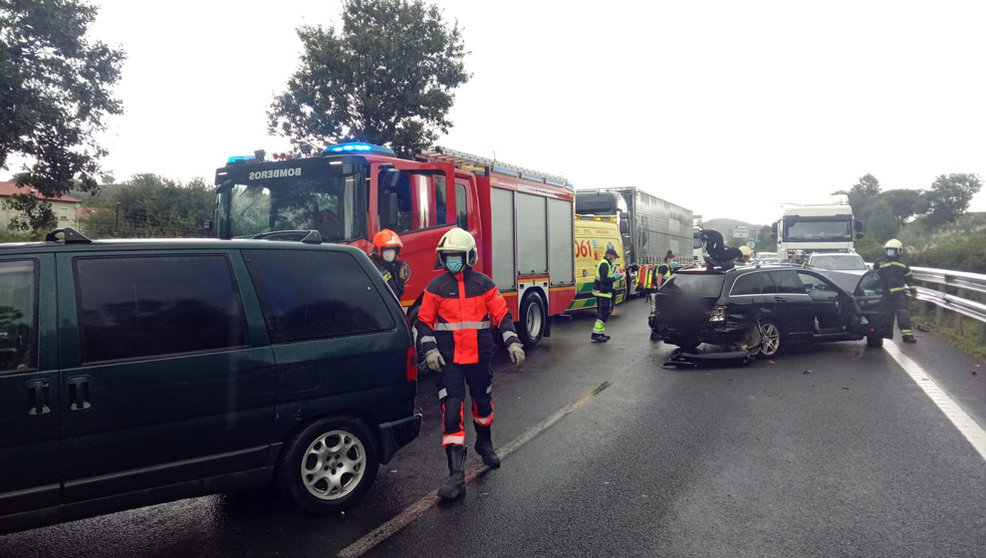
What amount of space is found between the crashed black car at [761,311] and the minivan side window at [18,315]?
833 centimetres

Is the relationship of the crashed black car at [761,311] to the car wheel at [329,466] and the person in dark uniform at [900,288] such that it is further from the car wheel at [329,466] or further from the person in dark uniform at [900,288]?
the car wheel at [329,466]

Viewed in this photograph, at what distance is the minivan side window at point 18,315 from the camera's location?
3260 millimetres

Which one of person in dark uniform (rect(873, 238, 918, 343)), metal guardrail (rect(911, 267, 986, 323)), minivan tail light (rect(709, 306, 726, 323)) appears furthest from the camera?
person in dark uniform (rect(873, 238, 918, 343))

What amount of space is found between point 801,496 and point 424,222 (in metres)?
5.72

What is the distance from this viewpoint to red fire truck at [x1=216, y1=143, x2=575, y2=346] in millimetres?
8242

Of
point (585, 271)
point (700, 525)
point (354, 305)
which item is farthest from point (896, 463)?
point (585, 271)

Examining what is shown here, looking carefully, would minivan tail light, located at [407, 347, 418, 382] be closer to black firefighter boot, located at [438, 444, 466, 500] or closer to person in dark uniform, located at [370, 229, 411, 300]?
black firefighter boot, located at [438, 444, 466, 500]

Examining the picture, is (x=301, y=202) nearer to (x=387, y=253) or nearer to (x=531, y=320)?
(x=387, y=253)

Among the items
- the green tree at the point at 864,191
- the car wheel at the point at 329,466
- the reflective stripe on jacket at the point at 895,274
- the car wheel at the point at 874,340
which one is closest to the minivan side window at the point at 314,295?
the car wheel at the point at 329,466

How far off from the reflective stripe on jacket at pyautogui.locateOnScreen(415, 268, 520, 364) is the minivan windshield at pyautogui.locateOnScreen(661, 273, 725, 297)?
18.7ft

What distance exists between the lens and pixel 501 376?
9.30 meters

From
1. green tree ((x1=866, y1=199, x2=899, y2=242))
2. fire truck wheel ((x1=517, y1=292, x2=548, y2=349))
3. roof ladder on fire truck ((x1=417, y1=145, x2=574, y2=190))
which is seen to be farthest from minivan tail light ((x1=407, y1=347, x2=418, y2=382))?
green tree ((x1=866, y1=199, x2=899, y2=242))

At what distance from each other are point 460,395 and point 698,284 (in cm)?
610

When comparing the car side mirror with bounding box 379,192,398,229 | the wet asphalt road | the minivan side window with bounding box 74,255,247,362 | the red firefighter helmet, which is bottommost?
the wet asphalt road
